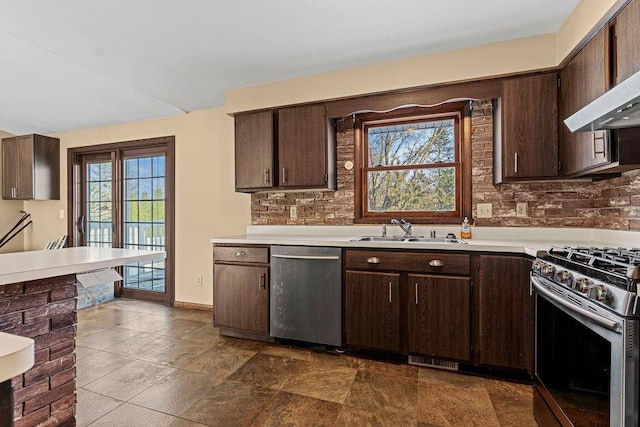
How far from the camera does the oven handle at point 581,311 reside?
1.07 m

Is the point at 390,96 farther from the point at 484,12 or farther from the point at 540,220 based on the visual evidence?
the point at 540,220

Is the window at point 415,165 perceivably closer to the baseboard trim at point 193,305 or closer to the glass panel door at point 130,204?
the baseboard trim at point 193,305

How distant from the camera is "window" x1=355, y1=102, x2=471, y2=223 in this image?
2.88 metres

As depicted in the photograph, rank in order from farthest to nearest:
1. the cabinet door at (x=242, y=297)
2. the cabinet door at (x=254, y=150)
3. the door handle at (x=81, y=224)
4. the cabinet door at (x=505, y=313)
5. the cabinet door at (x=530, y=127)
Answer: the door handle at (x=81, y=224), the cabinet door at (x=254, y=150), the cabinet door at (x=242, y=297), the cabinet door at (x=530, y=127), the cabinet door at (x=505, y=313)

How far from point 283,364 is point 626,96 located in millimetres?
2454

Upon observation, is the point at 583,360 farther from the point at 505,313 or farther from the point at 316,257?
the point at 316,257

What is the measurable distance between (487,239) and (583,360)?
4.63 feet

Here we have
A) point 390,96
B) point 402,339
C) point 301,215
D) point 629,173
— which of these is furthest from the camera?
point 301,215

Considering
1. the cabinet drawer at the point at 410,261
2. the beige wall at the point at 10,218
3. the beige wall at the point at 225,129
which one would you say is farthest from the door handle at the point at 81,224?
the cabinet drawer at the point at 410,261

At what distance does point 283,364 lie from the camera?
2.44 meters

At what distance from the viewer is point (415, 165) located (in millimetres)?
3033

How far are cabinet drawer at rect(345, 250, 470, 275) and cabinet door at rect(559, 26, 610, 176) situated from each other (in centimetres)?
94

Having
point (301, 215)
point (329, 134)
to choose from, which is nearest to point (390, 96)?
point (329, 134)

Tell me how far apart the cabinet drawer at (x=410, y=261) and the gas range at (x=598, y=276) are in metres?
0.63
